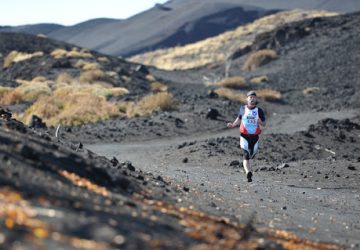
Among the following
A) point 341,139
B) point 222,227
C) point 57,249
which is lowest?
point 341,139

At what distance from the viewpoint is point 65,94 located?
29188mm

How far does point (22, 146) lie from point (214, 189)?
4546 mm

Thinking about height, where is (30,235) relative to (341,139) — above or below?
above

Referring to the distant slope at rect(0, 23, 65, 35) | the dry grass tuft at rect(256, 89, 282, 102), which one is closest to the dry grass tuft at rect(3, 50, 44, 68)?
the dry grass tuft at rect(256, 89, 282, 102)

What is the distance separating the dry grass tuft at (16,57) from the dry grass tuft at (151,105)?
78.7 ft

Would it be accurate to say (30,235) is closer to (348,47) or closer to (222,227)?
(222,227)

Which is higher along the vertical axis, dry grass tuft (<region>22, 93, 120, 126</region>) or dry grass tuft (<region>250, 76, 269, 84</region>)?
dry grass tuft (<region>22, 93, 120, 126</region>)

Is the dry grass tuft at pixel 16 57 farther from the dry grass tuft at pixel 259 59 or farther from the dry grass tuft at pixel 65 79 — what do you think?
the dry grass tuft at pixel 259 59

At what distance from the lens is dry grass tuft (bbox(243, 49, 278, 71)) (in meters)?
52.6

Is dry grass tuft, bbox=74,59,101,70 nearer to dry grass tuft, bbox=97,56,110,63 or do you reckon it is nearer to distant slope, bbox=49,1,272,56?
dry grass tuft, bbox=97,56,110,63

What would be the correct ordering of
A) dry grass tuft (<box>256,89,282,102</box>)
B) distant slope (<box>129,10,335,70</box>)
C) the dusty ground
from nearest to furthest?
the dusty ground
dry grass tuft (<box>256,89,282,102</box>)
distant slope (<box>129,10,335,70</box>)

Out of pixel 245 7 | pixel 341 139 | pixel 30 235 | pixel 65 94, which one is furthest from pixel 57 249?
pixel 245 7

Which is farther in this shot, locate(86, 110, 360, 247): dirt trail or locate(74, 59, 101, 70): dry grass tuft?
locate(74, 59, 101, 70): dry grass tuft

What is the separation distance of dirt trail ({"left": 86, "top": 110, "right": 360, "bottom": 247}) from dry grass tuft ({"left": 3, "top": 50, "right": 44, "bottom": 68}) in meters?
31.3
